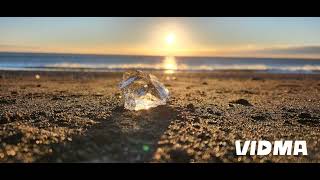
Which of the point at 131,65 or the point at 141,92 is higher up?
the point at 131,65

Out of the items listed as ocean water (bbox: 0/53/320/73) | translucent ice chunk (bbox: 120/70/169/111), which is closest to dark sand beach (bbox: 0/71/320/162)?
translucent ice chunk (bbox: 120/70/169/111)

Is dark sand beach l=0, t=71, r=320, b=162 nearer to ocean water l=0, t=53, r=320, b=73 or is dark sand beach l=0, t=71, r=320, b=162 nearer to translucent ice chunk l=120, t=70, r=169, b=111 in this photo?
translucent ice chunk l=120, t=70, r=169, b=111

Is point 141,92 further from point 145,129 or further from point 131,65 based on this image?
point 131,65

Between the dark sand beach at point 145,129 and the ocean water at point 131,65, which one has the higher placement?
the ocean water at point 131,65

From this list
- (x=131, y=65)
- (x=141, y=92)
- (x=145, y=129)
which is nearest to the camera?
(x=145, y=129)

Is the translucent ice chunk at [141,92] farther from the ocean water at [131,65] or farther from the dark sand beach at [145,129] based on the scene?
the ocean water at [131,65]

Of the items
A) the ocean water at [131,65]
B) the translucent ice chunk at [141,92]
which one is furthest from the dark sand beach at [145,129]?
the ocean water at [131,65]

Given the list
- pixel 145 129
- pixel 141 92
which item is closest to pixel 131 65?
pixel 141 92

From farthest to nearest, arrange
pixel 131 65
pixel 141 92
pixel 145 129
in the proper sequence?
pixel 131 65
pixel 141 92
pixel 145 129
